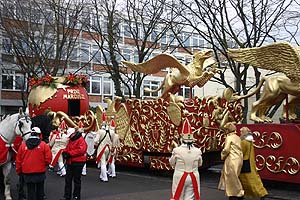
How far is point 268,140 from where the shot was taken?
39.8 feet

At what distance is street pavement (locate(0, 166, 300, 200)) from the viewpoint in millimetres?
11375

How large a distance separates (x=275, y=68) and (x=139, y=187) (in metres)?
4.82

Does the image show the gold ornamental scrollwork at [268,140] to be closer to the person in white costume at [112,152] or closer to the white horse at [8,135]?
the person in white costume at [112,152]

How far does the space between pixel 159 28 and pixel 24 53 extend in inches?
343

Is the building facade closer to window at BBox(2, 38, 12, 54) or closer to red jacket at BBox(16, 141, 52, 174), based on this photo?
window at BBox(2, 38, 12, 54)

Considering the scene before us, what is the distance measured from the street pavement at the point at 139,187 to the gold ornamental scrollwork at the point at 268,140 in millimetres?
1195

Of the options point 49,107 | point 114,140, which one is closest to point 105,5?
point 49,107

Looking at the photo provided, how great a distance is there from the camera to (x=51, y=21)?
29.4 metres

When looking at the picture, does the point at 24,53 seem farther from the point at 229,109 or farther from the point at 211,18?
the point at 229,109

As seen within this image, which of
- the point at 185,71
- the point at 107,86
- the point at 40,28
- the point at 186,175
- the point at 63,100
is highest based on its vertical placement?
the point at 40,28

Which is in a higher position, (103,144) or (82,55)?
(82,55)

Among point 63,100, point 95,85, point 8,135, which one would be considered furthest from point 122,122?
point 95,85

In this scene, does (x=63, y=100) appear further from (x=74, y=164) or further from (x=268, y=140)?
(x=268, y=140)

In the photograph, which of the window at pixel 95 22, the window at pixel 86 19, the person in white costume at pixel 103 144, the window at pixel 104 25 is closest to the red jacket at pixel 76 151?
the person in white costume at pixel 103 144
